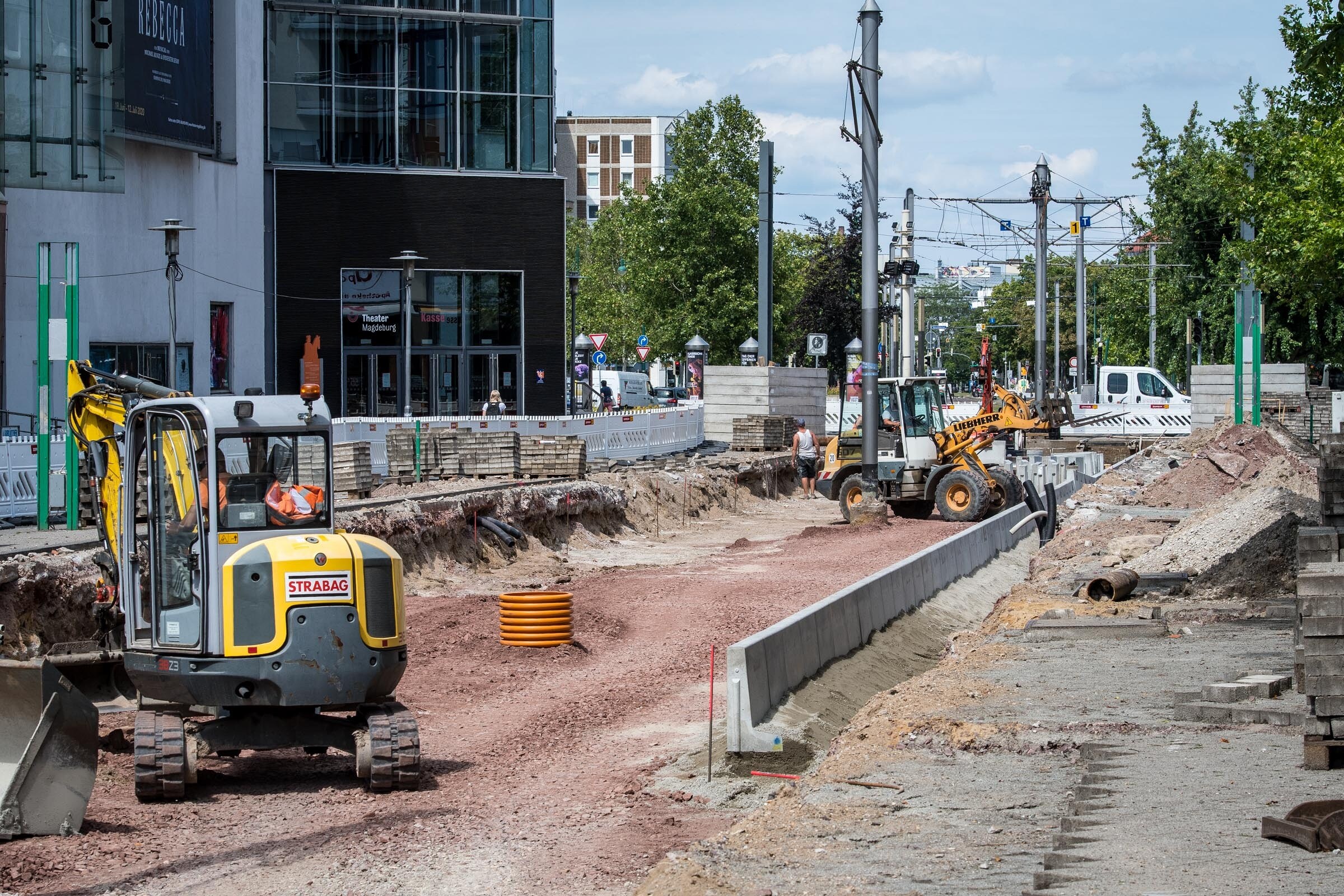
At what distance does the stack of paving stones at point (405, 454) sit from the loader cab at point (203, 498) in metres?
19.0

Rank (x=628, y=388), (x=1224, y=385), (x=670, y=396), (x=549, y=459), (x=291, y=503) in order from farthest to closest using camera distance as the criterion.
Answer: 1. (x=670, y=396)
2. (x=628, y=388)
3. (x=1224, y=385)
4. (x=549, y=459)
5. (x=291, y=503)

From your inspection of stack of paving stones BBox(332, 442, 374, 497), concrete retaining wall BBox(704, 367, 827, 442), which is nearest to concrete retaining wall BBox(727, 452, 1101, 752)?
stack of paving stones BBox(332, 442, 374, 497)

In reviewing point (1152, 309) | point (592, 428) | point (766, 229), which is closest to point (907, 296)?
point (766, 229)

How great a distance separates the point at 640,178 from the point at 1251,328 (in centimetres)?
11840

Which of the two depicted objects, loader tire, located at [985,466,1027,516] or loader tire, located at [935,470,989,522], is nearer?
loader tire, located at [935,470,989,522]

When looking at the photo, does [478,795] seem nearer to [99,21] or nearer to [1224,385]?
[99,21]

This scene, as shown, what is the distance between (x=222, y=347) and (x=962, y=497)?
22519 millimetres

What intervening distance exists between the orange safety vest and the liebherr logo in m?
30.8

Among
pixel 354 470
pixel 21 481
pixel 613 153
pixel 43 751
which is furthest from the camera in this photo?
pixel 613 153

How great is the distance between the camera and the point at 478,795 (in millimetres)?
10398

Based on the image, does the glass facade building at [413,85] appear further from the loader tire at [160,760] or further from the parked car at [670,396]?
the loader tire at [160,760]

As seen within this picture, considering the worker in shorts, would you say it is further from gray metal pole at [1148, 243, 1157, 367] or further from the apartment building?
the apartment building

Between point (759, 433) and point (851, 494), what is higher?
point (759, 433)

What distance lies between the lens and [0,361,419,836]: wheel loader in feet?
32.3
